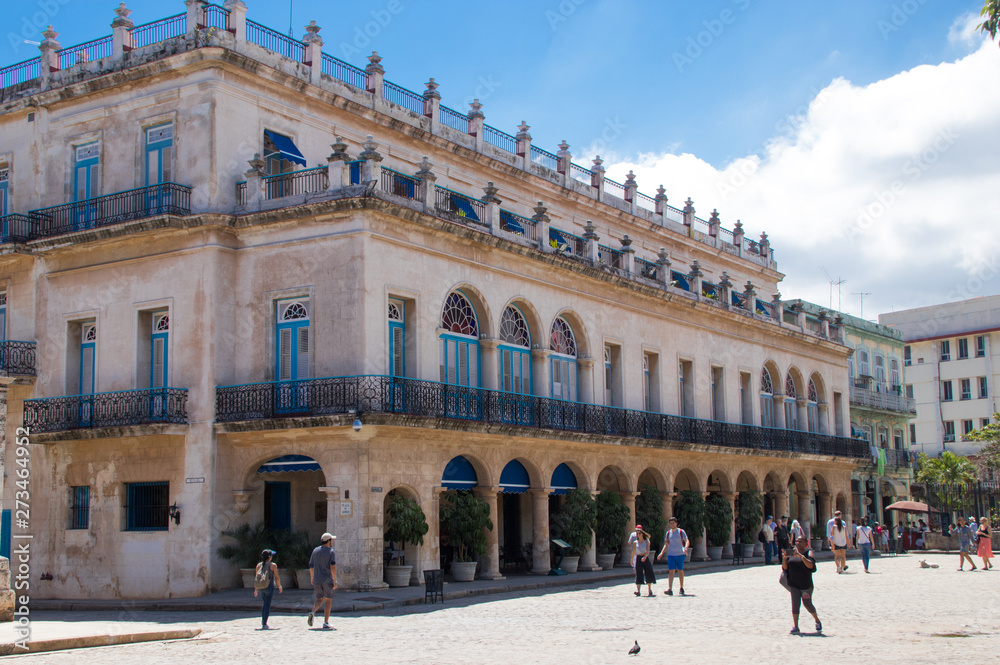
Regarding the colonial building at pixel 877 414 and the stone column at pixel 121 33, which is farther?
the colonial building at pixel 877 414

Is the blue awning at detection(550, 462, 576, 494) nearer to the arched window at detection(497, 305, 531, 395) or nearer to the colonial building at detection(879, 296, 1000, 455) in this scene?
the arched window at detection(497, 305, 531, 395)

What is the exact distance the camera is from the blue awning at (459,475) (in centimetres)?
2594

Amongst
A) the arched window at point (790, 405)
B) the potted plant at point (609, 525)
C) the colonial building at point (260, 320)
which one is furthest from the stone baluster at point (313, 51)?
the arched window at point (790, 405)

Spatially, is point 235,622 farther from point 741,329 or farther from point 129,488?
point 741,329

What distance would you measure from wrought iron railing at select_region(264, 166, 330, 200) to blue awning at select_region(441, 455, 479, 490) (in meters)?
7.02

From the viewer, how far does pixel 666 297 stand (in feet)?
114

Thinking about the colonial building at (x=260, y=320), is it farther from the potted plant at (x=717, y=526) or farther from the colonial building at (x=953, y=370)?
the colonial building at (x=953, y=370)

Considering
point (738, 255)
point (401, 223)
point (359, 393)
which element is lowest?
point (359, 393)

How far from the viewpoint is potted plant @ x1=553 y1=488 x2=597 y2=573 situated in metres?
29.0

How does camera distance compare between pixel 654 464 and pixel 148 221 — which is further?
pixel 654 464

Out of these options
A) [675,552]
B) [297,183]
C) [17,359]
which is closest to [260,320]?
[297,183]

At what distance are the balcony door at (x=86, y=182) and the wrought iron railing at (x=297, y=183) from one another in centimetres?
452

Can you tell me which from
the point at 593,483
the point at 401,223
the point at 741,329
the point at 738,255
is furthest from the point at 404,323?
the point at 738,255

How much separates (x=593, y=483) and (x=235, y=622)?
13.6 meters
